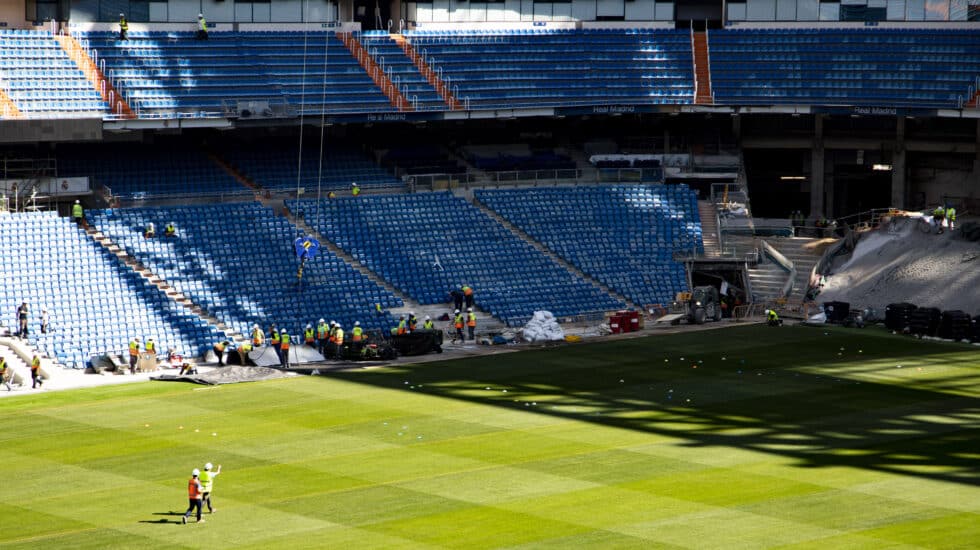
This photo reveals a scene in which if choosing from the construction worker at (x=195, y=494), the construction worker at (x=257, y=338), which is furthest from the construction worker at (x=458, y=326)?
the construction worker at (x=195, y=494)

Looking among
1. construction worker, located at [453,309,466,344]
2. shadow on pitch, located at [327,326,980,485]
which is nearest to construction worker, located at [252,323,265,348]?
shadow on pitch, located at [327,326,980,485]

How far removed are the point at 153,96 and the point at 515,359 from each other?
2020cm

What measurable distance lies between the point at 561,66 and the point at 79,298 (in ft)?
89.6

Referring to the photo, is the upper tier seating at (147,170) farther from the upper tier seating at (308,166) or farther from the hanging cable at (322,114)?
the hanging cable at (322,114)

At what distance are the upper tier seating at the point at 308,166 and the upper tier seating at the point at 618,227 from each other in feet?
17.0

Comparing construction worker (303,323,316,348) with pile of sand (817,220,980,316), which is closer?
construction worker (303,323,316,348)

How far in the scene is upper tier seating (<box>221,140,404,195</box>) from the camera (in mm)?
63125

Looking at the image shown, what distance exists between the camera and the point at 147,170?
61094mm

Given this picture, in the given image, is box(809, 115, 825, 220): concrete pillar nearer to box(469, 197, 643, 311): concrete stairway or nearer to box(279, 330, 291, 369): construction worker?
box(469, 197, 643, 311): concrete stairway

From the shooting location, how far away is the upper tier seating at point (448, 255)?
189 ft

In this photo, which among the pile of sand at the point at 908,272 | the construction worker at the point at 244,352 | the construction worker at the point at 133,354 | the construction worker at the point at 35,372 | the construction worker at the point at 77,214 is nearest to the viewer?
the construction worker at the point at 35,372

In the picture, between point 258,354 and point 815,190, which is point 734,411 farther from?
point 815,190

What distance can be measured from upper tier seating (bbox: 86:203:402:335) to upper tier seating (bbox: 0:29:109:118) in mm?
4984

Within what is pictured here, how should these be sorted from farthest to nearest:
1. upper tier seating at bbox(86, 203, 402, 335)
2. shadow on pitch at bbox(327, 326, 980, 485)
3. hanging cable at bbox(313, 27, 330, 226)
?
1. hanging cable at bbox(313, 27, 330, 226)
2. upper tier seating at bbox(86, 203, 402, 335)
3. shadow on pitch at bbox(327, 326, 980, 485)
